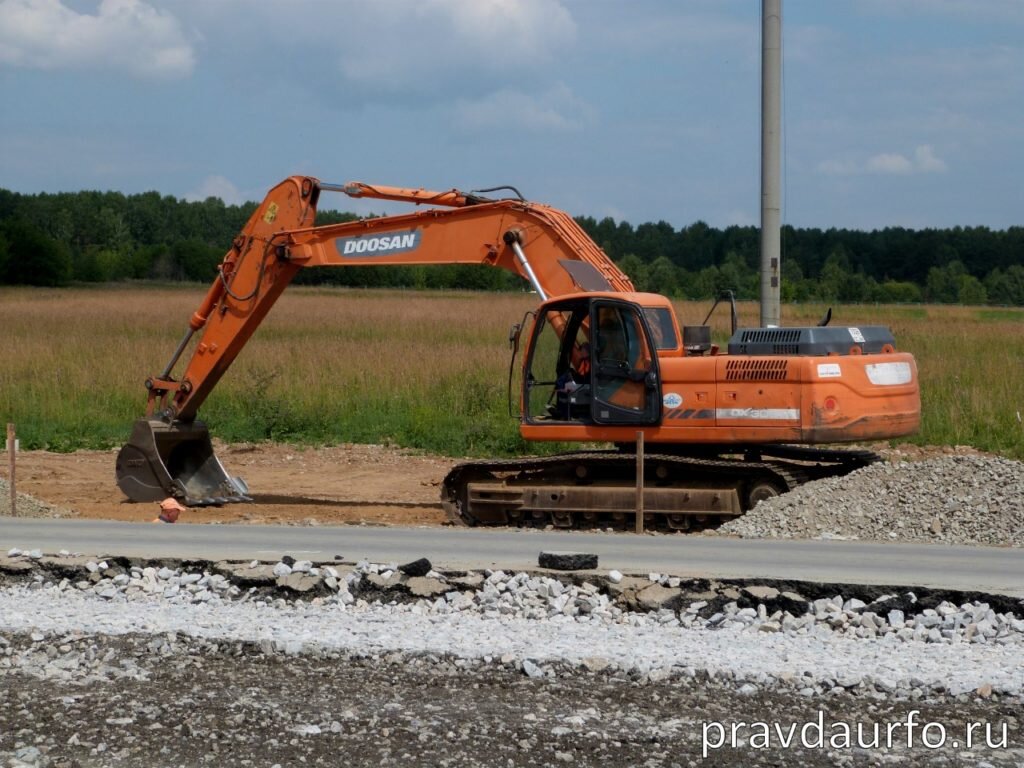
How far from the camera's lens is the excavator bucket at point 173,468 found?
1509 cm

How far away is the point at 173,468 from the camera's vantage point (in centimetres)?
1566

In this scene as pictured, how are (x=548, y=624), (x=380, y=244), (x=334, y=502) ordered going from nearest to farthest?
(x=548, y=624) → (x=380, y=244) → (x=334, y=502)

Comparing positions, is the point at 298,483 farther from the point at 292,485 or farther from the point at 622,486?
the point at 622,486

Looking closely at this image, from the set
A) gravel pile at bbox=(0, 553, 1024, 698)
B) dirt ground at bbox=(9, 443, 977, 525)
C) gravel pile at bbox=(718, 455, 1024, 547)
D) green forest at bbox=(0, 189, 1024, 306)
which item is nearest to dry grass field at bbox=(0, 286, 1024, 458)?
dirt ground at bbox=(9, 443, 977, 525)

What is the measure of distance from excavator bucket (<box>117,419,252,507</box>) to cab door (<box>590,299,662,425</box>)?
14.9 feet

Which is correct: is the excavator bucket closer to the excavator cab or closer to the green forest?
the excavator cab

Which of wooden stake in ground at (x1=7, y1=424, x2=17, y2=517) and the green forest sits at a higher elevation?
the green forest

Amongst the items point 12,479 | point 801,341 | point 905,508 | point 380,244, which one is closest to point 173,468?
point 12,479

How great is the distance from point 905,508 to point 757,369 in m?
1.83

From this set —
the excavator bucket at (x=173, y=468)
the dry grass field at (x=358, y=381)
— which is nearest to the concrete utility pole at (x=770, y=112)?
the dry grass field at (x=358, y=381)

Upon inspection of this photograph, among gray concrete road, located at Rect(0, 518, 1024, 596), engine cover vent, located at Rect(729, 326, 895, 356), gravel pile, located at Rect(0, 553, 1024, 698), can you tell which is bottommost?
gravel pile, located at Rect(0, 553, 1024, 698)

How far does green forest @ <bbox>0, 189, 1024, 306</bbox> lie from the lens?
65062 millimetres

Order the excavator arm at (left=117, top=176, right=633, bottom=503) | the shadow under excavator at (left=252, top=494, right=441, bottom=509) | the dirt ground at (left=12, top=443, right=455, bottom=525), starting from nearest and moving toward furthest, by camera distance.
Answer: the excavator arm at (left=117, top=176, right=633, bottom=503) < the dirt ground at (left=12, top=443, right=455, bottom=525) < the shadow under excavator at (left=252, top=494, right=441, bottom=509)

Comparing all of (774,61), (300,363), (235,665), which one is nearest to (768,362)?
(774,61)
